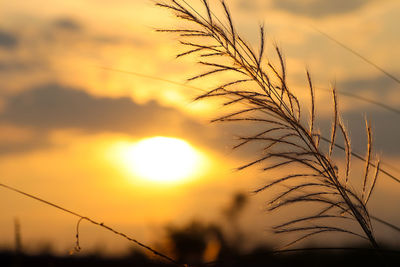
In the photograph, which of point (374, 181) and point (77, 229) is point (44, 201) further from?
point (374, 181)

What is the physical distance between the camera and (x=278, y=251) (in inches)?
88.5

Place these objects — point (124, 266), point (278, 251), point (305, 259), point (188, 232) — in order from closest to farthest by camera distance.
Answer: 1. point (278, 251)
2. point (124, 266)
3. point (305, 259)
4. point (188, 232)

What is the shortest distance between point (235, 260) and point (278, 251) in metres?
0.16

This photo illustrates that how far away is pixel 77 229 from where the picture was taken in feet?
8.35

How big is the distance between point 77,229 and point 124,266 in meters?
1.33

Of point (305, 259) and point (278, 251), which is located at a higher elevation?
point (305, 259)

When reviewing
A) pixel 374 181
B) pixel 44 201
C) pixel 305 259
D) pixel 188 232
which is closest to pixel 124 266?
pixel 305 259

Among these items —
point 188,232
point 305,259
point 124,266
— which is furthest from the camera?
point 188,232

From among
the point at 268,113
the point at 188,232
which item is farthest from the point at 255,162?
the point at 188,232

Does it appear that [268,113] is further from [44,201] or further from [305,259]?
[305,259]

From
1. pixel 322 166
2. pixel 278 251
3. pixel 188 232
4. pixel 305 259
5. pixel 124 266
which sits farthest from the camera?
pixel 188 232

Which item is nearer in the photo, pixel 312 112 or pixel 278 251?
pixel 278 251

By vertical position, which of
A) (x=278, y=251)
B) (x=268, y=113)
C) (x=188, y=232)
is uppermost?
(x=188, y=232)

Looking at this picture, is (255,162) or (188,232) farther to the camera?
(188,232)
